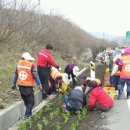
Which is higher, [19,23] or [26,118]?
[19,23]

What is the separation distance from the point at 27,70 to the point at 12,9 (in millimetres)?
10714

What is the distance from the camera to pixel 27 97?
12.3 metres

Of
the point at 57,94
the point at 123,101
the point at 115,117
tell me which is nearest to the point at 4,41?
the point at 57,94

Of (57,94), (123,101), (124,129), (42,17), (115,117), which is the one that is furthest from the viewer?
(42,17)

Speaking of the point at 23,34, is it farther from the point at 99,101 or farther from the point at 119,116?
the point at 119,116

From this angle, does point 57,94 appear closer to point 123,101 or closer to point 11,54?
point 123,101

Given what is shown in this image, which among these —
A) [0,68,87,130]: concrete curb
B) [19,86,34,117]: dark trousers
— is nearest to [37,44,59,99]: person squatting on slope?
[0,68,87,130]: concrete curb

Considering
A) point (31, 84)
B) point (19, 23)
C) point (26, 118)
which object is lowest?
point (26, 118)

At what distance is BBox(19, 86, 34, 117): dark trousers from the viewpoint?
39.9 ft

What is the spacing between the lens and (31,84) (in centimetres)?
1211

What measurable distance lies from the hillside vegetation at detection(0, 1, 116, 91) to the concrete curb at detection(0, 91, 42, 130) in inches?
71.1

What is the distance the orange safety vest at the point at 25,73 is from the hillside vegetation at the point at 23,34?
2382 mm

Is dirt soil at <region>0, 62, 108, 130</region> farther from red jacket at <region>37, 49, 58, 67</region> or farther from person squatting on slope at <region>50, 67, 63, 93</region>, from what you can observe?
person squatting on slope at <region>50, 67, 63, 93</region>

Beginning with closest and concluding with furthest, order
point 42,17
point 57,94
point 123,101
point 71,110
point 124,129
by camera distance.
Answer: point 124,129 → point 71,110 → point 123,101 → point 57,94 → point 42,17
